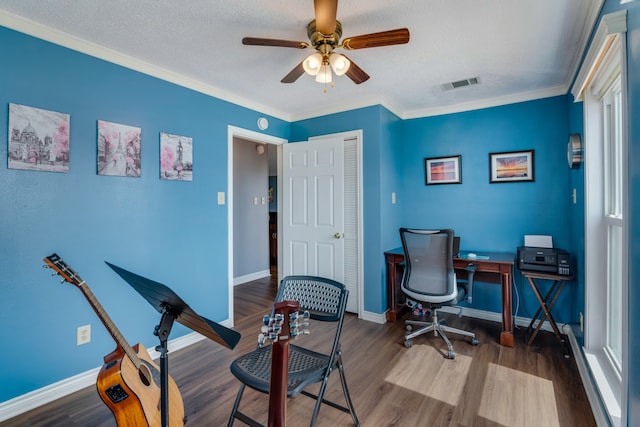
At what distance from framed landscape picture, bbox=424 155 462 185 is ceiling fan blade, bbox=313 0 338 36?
7.91 ft

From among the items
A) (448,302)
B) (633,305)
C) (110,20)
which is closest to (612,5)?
(633,305)

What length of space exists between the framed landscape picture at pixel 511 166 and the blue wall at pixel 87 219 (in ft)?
10.0

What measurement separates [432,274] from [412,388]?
973mm

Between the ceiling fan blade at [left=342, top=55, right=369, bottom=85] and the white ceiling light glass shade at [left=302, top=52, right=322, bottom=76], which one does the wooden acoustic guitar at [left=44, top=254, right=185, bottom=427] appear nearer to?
the white ceiling light glass shade at [left=302, top=52, right=322, bottom=76]

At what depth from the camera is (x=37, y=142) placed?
1945 millimetres

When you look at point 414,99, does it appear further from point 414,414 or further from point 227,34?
point 414,414

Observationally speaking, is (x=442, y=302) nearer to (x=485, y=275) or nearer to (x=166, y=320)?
(x=485, y=275)

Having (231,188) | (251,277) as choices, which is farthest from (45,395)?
(251,277)

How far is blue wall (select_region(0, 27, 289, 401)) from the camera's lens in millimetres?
1868

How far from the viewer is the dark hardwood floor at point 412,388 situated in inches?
70.9

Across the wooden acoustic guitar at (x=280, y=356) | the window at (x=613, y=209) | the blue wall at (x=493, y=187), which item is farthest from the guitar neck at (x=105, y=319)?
the blue wall at (x=493, y=187)

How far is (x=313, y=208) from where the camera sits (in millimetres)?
3615

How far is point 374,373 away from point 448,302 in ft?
2.92

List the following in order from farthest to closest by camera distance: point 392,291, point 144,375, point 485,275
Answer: point 392,291, point 485,275, point 144,375
